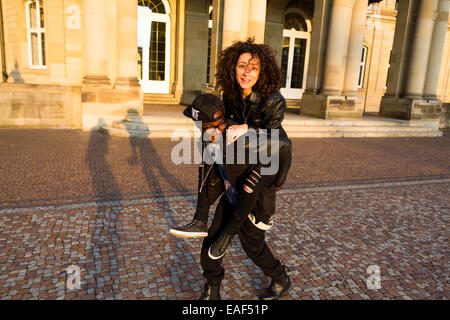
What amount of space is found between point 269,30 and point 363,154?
10962 mm

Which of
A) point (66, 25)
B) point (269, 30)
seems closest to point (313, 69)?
point (269, 30)

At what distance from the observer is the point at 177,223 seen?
4.07 metres

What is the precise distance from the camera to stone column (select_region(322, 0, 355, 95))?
12734mm

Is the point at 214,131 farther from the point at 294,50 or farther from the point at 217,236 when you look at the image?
the point at 294,50

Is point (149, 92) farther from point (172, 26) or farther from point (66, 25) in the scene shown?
point (66, 25)

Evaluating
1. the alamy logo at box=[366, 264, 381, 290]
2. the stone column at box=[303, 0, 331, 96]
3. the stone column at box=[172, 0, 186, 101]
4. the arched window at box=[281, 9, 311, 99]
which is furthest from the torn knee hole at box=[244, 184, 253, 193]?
the arched window at box=[281, 9, 311, 99]

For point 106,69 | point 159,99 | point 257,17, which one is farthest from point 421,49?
point 106,69

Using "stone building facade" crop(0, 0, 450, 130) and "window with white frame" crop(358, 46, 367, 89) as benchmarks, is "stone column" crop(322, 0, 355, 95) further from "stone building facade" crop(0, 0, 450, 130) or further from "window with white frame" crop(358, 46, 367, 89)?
"window with white frame" crop(358, 46, 367, 89)

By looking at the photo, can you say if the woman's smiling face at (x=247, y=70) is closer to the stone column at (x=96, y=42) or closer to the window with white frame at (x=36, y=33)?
the stone column at (x=96, y=42)

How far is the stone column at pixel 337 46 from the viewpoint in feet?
41.8

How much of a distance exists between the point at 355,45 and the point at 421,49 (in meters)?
3.32

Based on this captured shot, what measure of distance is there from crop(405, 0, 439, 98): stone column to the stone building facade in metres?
0.04

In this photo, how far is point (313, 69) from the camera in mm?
13719
